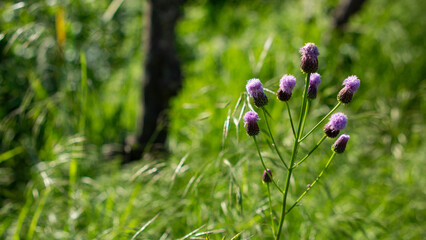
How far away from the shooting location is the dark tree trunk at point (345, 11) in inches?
110

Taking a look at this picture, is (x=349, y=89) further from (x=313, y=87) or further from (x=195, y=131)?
(x=195, y=131)

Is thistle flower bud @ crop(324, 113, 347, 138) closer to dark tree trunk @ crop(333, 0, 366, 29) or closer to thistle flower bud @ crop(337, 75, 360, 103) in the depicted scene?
thistle flower bud @ crop(337, 75, 360, 103)

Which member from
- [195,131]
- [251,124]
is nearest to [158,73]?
[195,131]

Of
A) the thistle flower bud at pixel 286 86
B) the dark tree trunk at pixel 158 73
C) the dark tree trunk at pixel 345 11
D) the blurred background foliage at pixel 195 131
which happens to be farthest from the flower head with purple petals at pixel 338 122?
the dark tree trunk at pixel 345 11

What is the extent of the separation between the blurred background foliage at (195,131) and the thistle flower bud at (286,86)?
Answer: 22 cm

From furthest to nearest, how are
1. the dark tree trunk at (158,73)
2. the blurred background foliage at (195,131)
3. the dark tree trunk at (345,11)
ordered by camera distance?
the dark tree trunk at (345,11) → the dark tree trunk at (158,73) → the blurred background foliage at (195,131)

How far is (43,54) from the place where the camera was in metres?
2.14

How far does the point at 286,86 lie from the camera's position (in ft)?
2.77

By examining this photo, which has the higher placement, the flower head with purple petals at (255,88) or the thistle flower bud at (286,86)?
the flower head with purple petals at (255,88)

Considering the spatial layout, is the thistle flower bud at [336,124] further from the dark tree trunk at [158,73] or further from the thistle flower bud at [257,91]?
the dark tree trunk at [158,73]

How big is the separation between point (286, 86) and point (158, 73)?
147cm

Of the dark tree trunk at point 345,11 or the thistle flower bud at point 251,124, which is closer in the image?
the thistle flower bud at point 251,124

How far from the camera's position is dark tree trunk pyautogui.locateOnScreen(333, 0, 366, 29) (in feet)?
9.16

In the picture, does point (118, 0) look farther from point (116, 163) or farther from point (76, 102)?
point (116, 163)
